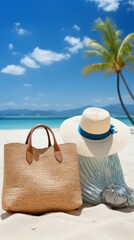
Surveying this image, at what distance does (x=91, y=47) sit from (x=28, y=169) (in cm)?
1243

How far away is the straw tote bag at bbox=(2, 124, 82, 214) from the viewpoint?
2012mm

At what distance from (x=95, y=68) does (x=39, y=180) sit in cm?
1195

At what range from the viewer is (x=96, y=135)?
2418 millimetres

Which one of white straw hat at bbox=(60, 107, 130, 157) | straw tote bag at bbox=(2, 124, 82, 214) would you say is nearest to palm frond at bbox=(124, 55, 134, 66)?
white straw hat at bbox=(60, 107, 130, 157)

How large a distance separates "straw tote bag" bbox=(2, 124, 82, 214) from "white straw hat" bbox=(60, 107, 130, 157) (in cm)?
22

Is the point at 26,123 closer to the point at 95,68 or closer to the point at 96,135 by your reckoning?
the point at 95,68

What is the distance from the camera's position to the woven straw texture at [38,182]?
2.01 meters

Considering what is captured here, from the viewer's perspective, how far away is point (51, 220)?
1821 mm

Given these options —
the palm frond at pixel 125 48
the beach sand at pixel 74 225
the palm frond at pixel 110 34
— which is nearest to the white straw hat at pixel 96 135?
the beach sand at pixel 74 225

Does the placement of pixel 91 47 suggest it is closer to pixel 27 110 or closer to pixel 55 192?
pixel 55 192

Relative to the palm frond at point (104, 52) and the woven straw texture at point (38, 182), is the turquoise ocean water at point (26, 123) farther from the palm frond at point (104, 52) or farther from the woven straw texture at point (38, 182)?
the woven straw texture at point (38, 182)

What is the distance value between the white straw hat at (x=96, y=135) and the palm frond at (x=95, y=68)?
10980 millimetres

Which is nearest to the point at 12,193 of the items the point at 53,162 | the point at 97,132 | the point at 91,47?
the point at 53,162

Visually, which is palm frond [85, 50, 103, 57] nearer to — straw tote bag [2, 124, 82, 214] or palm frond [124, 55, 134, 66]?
palm frond [124, 55, 134, 66]
